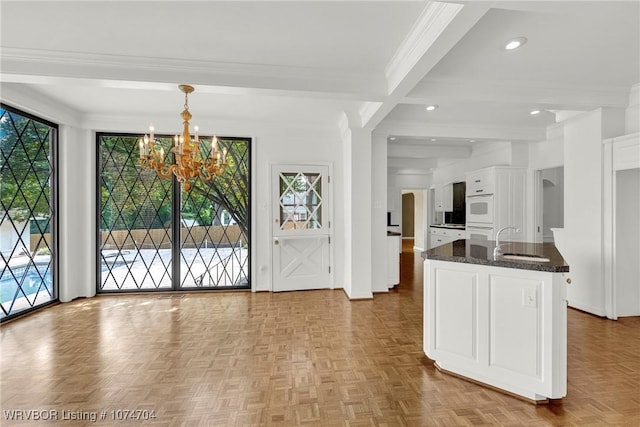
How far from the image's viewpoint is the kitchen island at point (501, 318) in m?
2.08

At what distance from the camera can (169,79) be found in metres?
2.91

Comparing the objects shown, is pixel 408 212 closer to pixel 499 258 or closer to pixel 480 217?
pixel 480 217

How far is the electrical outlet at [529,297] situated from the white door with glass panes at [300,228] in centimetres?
332

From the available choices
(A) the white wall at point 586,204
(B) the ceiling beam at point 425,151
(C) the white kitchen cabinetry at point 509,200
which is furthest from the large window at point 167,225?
(A) the white wall at point 586,204

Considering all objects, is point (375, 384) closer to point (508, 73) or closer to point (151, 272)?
point (508, 73)

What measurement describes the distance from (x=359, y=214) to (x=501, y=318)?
8.70 feet

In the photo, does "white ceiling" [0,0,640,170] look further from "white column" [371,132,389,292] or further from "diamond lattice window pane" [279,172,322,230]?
"diamond lattice window pane" [279,172,322,230]

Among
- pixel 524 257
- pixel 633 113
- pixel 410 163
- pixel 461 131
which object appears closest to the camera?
pixel 524 257

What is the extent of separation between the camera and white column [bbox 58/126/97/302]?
14.4ft

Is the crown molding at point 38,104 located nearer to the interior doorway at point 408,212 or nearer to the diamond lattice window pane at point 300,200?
the diamond lattice window pane at point 300,200

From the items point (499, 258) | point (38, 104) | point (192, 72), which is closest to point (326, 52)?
point (192, 72)

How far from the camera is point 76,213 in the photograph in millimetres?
4586

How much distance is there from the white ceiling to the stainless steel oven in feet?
7.73

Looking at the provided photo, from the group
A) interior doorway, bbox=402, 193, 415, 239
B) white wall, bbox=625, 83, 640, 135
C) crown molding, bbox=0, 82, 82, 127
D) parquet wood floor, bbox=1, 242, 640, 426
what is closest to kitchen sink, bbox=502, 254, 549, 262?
parquet wood floor, bbox=1, 242, 640, 426
